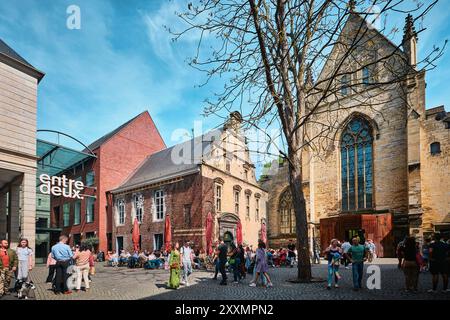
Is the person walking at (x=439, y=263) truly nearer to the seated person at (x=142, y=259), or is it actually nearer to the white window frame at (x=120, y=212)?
the seated person at (x=142, y=259)

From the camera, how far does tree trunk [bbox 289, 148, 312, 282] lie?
36.5ft

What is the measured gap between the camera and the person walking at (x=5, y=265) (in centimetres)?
853

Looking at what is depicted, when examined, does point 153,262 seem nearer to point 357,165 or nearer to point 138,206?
point 138,206

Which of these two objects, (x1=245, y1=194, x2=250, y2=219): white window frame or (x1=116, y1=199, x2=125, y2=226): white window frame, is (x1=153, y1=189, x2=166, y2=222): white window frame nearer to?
(x1=116, y1=199, x2=125, y2=226): white window frame

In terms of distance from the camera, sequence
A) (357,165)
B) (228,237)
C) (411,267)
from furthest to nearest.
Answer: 1. (357,165)
2. (228,237)
3. (411,267)

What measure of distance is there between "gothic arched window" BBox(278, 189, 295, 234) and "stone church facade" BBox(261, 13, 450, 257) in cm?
77

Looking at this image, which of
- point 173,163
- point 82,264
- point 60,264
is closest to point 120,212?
point 173,163

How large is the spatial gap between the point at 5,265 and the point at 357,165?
22927 mm

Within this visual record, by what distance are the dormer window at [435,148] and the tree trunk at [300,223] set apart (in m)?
14.3

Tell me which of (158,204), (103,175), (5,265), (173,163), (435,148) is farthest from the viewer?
(103,175)

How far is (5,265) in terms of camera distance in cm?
862
